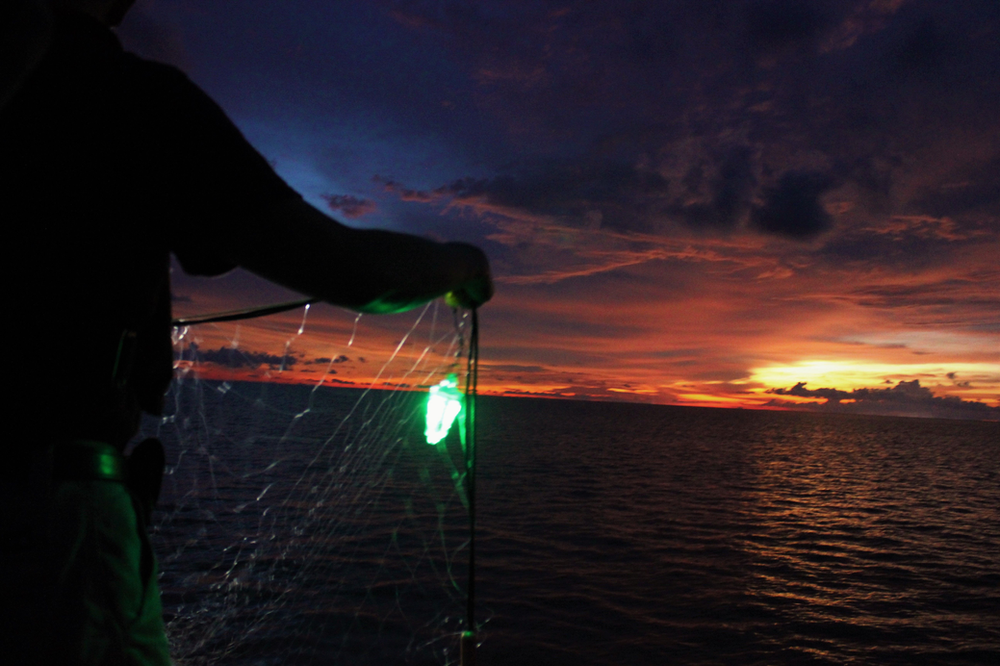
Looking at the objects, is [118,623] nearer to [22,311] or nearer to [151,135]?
[22,311]

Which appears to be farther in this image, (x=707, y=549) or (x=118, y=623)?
(x=707, y=549)

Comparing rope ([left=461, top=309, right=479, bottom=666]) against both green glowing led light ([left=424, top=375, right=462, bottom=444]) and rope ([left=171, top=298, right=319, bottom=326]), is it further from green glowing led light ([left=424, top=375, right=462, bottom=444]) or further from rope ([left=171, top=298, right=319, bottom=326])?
rope ([left=171, top=298, right=319, bottom=326])

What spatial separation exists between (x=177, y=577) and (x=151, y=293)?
14902 millimetres

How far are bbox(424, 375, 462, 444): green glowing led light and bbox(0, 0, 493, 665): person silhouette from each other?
236cm

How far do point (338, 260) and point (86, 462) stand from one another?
552 mm

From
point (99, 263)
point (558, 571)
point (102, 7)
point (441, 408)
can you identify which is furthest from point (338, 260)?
point (558, 571)

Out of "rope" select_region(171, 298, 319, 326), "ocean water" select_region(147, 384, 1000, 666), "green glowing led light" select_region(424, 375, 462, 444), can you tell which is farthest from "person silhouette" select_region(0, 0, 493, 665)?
"ocean water" select_region(147, 384, 1000, 666)

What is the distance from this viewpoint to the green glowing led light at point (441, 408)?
3.39 metres

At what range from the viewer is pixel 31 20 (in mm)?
730

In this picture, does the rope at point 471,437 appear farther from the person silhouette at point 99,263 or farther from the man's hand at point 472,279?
the person silhouette at point 99,263

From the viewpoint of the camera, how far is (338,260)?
99cm

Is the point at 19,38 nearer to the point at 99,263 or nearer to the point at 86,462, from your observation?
the point at 99,263

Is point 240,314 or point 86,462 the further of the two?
point 240,314

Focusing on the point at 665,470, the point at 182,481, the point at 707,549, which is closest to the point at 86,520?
the point at 707,549
